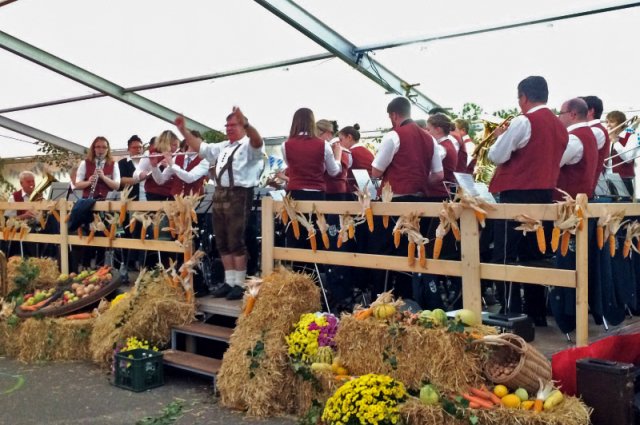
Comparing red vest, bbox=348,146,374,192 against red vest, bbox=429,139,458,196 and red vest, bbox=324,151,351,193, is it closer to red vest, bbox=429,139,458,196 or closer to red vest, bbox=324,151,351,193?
red vest, bbox=324,151,351,193

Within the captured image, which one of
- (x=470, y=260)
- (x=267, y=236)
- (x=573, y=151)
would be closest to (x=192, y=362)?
(x=267, y=236)

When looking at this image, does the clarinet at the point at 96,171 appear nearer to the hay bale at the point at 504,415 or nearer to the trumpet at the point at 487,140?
the trumpet at the point at 487,140

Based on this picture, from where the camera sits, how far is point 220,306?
572 centimetres

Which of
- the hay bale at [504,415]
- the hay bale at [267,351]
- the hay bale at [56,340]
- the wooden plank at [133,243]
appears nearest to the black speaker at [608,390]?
the hay bale at [504,415]

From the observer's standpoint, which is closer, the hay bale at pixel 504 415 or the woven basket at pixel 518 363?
the hay bale at pixel 504 415

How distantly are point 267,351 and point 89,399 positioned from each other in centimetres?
151

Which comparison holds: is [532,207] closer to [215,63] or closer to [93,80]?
[215,63]

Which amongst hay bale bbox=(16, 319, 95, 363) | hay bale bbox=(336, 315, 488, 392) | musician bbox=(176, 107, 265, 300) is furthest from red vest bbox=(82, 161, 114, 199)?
hay bale bbox=(336, 315, 488, 392)

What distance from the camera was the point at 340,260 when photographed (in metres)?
5.03

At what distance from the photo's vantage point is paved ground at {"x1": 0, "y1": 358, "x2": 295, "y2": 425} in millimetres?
4551

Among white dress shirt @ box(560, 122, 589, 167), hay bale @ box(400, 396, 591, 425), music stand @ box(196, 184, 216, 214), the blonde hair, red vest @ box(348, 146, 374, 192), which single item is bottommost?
hay bale @ box(400, 396, 591, 425)

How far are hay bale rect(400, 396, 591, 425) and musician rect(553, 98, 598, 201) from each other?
2.03 metres

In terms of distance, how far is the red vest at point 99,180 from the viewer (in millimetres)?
8016

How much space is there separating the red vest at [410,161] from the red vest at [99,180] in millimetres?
4187
